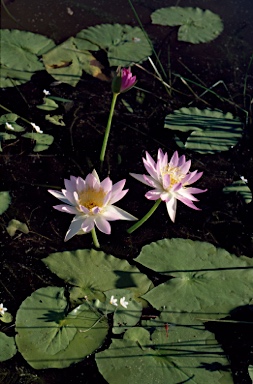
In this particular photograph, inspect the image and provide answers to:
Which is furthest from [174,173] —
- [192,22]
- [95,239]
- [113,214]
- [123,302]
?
[192,22]

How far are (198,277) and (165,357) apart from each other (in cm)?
40

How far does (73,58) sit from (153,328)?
1.90 metres

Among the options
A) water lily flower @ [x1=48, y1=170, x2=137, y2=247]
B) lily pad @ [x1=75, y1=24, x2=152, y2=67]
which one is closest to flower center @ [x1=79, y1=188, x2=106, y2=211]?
water lily flower @ [x1=48, y1=170, x2=137, y2=247]

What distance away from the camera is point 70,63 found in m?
3.47

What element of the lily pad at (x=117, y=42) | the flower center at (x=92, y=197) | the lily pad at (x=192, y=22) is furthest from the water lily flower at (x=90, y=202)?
the lily pad at (x=192, y=22)

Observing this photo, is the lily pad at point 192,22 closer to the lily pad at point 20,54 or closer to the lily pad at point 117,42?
the lily pad at point 117,42

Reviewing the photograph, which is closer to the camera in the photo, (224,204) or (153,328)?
(153,328)

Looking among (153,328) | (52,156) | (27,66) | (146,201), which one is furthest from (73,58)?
(153,328)

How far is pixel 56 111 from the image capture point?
321cm

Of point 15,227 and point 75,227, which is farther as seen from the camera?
point 15,227

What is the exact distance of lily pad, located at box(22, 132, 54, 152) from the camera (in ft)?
9.68

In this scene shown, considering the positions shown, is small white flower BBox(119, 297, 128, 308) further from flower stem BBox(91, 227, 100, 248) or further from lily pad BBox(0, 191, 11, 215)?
lily pad BBox(0, 191, 11, 215)

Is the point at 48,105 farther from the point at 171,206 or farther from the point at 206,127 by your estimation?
the point at 171,206

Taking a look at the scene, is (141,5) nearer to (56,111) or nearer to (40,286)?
(56,111)
